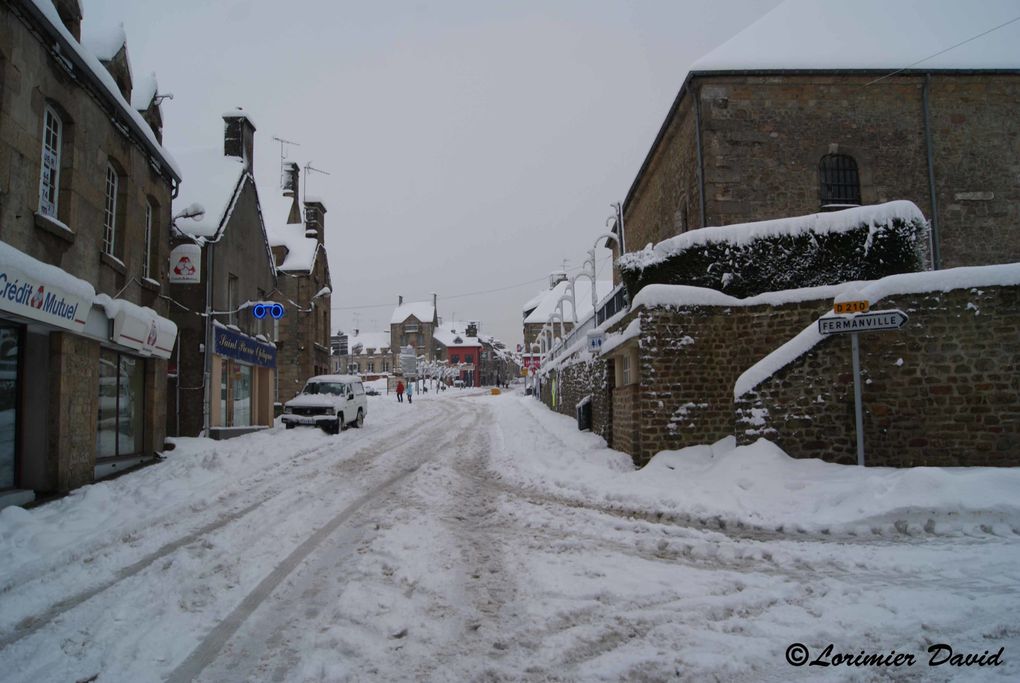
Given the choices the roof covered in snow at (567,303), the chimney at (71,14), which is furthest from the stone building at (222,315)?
the roof covered in snow at (567,303)

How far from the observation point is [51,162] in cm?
1004

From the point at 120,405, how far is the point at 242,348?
8.36 meters

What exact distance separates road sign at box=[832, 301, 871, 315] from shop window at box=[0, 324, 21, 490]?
12.0m

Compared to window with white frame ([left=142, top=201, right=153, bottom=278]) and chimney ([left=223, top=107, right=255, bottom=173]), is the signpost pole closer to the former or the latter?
window with white frame ([left=142, top=201, right=153, bottom=278])

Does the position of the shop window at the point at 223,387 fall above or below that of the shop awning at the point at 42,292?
below

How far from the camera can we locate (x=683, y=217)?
19656 millimetres

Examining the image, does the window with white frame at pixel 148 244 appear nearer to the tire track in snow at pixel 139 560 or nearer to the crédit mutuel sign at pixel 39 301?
the crédit mutuel sign at pixel 39 301

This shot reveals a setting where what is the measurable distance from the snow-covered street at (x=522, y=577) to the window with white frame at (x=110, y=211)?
485 cm

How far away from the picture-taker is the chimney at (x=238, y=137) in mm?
23688

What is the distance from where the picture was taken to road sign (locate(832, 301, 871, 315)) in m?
8.98

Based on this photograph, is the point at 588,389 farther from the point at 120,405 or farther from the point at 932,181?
the point at 120,405

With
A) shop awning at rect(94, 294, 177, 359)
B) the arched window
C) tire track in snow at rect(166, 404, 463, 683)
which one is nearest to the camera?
tire track in snow at rect(166, 404, 463, 683)

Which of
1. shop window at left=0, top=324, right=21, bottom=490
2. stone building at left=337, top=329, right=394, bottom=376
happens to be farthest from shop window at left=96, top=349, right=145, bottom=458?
stone building at left=337, top=329, right=394, bottom=376

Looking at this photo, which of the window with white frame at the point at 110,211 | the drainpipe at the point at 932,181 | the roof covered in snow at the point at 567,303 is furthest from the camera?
the roof covered in snow at the point at 567,303
